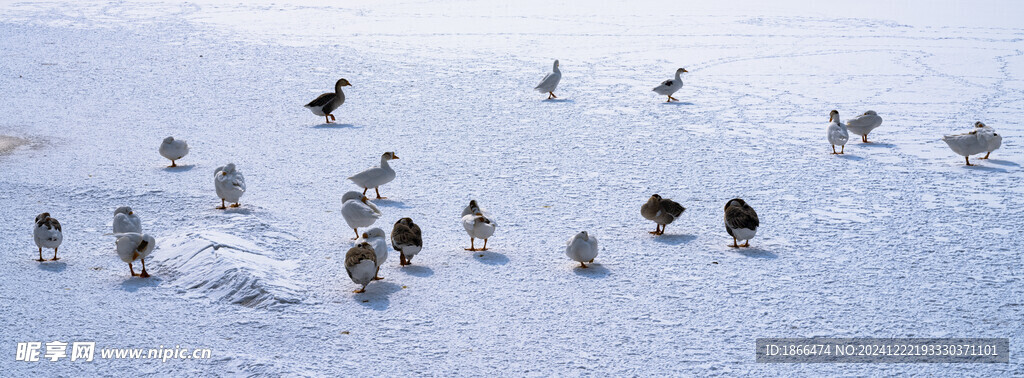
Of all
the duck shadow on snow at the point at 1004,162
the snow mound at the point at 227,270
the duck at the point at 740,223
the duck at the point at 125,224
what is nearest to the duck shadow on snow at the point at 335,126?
the snow mound at the point at 227,270

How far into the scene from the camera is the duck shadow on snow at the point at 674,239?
7.50 m

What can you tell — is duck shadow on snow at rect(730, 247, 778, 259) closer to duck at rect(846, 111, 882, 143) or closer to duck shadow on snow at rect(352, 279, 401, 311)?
duck shadow on snow at rect(352, 279, 401, 311)

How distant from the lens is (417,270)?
6.91 meters

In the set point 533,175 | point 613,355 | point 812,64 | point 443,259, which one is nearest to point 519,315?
point 613,355

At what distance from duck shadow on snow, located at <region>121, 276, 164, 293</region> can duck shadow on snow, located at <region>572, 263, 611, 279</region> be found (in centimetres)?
309

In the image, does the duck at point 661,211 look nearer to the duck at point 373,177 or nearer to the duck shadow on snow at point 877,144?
the duck at point 373,177

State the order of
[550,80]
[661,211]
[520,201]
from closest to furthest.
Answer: [661,211], [520,201], [550,80]

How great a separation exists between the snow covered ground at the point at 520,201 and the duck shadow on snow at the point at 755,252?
2 centimetres

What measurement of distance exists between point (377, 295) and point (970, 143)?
6.76 metres

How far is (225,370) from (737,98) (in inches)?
407

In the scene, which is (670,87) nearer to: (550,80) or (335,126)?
(550,80)

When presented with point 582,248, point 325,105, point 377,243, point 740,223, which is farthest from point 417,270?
point 325,105

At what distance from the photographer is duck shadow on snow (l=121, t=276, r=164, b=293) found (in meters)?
6.47

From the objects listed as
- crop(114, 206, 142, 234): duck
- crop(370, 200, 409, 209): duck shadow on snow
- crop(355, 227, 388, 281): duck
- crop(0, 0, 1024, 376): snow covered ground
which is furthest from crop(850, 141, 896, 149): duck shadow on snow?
crop(114, 206, 142, 234): duck
